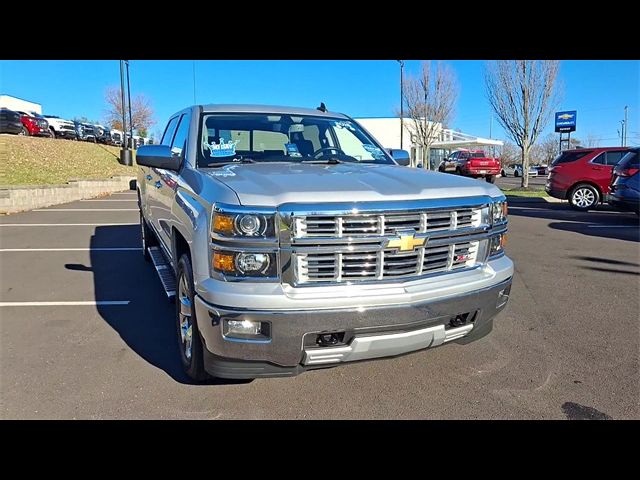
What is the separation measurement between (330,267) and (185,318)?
4.17 feet

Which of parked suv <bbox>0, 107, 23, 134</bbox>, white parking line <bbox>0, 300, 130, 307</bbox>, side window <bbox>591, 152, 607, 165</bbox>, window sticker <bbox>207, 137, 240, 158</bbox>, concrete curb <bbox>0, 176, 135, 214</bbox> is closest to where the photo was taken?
window sticker <bbox>207, 137, 240, 158</bbox>

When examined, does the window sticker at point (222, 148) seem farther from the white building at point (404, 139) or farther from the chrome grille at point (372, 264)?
the white building at point (404, 139)

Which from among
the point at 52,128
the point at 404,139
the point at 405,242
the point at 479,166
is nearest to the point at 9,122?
the point at 52,128

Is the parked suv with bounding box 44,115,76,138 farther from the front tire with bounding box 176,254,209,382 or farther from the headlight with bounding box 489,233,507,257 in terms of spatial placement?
the headlight with bounding box 489,233,507,257

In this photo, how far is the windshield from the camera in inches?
144

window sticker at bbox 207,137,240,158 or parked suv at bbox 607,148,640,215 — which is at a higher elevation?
window sticker at bbox 207,137,240,158

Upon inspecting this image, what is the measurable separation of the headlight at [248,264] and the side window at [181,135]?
179 centimetres

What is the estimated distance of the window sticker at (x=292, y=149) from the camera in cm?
384

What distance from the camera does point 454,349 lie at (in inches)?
144

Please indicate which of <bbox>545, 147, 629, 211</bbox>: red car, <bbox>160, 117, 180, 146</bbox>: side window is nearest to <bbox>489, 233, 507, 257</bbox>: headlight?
<bbox>160, 117, 180, 146</bbox>: side window

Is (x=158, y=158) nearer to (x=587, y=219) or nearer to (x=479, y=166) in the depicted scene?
(x=587, y=219)

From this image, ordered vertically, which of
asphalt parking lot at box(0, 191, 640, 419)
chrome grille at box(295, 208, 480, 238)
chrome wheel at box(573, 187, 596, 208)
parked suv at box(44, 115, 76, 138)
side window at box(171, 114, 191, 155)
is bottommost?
asphalt parking lot at box(0, 191, 640, 419)
